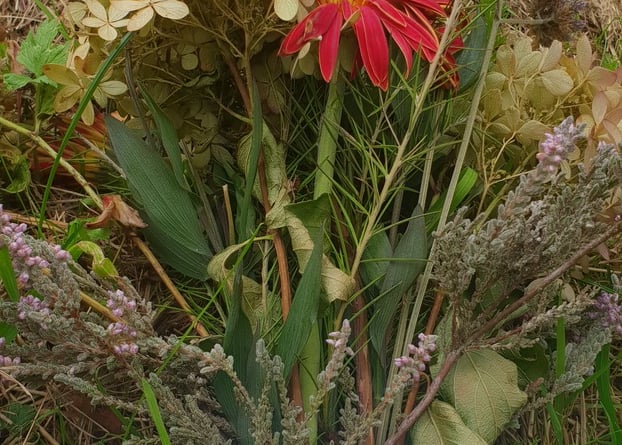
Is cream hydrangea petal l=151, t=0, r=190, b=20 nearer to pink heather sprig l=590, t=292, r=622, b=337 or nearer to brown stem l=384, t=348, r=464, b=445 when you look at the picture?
brown stem l=384, t=348, r=464, b=445

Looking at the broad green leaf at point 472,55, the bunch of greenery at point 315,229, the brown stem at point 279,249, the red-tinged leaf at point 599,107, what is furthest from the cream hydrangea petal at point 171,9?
the red-tinged leaf at point 599,107

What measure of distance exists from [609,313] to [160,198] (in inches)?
19.6

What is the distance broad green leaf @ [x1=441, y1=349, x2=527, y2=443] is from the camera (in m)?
0.67

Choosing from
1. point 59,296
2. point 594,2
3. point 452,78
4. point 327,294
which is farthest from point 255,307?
point 594,2

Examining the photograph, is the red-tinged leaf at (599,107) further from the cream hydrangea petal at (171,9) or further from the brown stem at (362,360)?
the cream hydrangea petal at (171,9)

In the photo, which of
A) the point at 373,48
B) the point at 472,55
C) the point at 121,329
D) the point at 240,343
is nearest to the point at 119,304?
the point at 121,329

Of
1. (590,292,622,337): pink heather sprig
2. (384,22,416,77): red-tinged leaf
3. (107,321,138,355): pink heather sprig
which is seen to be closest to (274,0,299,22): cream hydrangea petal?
(384,22,416,77): red-tinged leaf

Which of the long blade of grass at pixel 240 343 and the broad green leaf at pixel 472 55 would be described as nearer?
the long blade of grass at pixel 240 343

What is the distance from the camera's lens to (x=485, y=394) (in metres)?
0.68

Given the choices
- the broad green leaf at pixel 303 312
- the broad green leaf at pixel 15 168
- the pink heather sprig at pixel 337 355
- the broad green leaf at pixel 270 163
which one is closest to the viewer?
the pink heather sprig at pixel 337 355

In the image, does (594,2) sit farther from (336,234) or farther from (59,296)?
(59,296)

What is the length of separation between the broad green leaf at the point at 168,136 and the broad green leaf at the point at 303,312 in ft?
0.63

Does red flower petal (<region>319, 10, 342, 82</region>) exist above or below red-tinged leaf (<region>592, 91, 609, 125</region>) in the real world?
above

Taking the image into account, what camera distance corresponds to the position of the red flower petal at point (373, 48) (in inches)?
26.3
